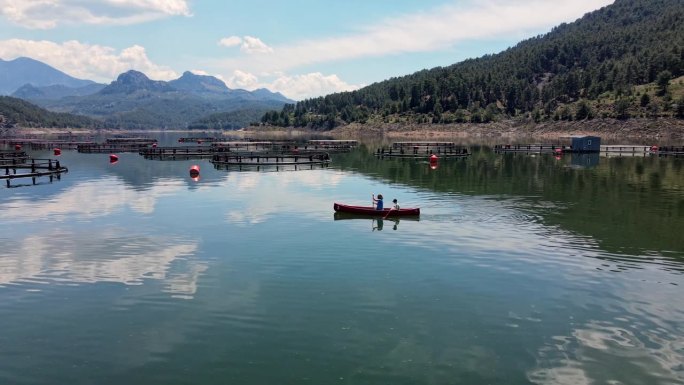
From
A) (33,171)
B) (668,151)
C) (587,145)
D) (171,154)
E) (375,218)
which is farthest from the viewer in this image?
(587,145)

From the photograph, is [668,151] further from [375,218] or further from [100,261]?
[100,261]

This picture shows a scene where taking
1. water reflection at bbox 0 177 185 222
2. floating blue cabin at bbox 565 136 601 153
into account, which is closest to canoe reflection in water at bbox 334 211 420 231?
water reflection at bbox 0 177 185 222

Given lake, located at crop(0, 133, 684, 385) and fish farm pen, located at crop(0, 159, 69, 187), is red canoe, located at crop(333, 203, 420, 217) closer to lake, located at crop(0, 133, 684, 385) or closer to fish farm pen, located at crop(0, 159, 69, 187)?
lake, located at crop(0, 133, 684, 385)

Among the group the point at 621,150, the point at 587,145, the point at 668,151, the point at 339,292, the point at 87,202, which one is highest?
the point at 587,145

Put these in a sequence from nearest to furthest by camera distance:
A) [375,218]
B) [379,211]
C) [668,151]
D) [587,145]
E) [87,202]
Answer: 1. [379,211]
2. [375,218]
3. [87,202]
4. [668,151]
5. [587,145]

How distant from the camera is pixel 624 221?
162ft

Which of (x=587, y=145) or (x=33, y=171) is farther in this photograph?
(x=587, y=145)

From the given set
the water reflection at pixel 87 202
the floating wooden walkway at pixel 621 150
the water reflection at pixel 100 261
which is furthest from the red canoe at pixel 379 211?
the floating wooden walkway at pixel 621 150

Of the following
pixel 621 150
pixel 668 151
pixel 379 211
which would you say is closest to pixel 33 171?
pixel 379 211

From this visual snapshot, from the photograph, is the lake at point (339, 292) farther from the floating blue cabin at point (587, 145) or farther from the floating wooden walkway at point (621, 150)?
the floating blue cabin at point (587, 145)

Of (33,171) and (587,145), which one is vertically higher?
(587,145)

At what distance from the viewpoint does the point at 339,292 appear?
28859 mm

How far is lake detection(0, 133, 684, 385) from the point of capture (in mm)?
20531

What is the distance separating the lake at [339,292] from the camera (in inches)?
808
